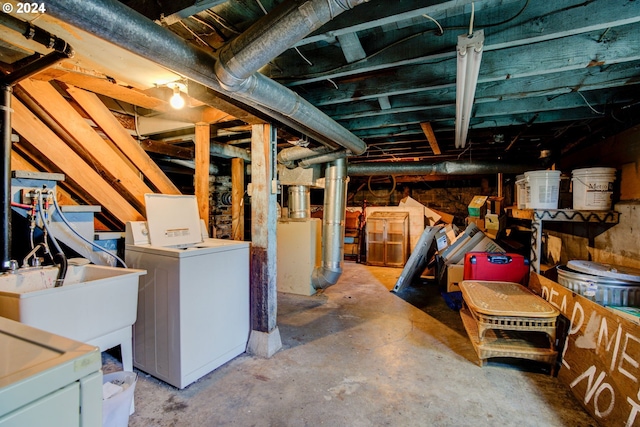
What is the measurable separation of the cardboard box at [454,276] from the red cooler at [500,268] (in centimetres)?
63

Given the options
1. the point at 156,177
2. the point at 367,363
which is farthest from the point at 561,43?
the point at 156,177

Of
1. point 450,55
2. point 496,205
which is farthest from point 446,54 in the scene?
point 496,205

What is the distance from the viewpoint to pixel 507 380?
2.12 m

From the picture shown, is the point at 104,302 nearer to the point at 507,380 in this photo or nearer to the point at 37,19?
the point at 37,19

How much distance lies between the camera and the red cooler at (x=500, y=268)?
10.3 feet

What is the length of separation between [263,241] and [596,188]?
2729 mm

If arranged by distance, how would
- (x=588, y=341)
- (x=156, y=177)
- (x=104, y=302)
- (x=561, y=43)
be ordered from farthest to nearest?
(x=156, y=177)
(x=588, y=341)
(x=561, y=43)
(x=104, y=302)

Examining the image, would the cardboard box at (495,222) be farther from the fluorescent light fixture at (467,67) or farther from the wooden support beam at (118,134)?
the wooden support beam at (118,134)

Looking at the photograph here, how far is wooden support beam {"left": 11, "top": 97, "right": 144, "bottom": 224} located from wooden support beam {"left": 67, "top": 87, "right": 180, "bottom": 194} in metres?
0.37

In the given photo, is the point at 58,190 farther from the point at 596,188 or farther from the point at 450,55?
the point at 596,188

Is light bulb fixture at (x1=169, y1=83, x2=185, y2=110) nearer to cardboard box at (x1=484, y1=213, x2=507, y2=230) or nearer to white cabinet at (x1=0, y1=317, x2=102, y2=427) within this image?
white cabinet at (x1=0, y1=317, x2=102, y2=427)

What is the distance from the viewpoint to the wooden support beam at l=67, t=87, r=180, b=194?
2.29 meters

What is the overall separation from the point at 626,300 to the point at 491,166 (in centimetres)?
278

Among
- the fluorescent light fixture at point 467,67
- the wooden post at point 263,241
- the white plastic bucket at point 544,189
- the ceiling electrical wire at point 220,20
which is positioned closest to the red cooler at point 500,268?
the white plastic bucket at point 544,189
